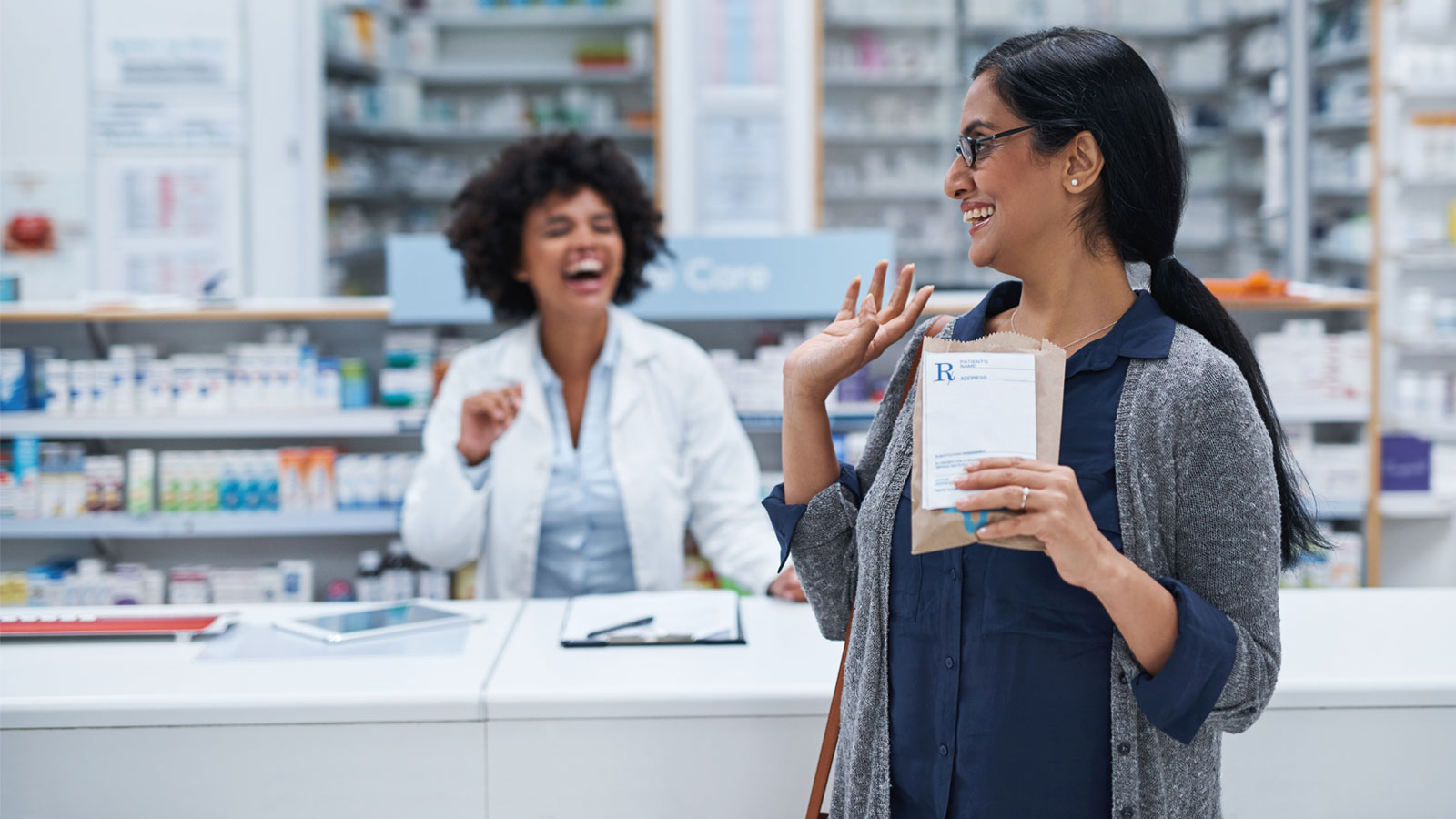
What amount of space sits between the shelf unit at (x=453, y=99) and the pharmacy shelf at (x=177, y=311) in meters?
3.93

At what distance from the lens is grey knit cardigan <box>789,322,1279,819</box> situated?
115 cm

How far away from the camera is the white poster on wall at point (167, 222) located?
6293 millimetres

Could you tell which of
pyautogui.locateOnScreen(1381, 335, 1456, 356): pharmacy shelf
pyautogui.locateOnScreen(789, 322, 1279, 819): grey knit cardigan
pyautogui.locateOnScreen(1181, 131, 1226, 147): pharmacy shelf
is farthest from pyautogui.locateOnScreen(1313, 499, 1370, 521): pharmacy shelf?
pyautogui.locateOnScreen(1181, 131, 1226, 147): pharmacy shelf

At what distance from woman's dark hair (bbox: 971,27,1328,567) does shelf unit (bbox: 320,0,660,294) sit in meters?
6.97

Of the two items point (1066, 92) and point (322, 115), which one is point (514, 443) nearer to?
point (1066, 92)

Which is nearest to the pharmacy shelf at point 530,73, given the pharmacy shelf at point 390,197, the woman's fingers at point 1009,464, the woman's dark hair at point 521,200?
the pharmacy shelf at point 390,197

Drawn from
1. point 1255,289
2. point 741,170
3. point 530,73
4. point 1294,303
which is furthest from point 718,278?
point 530,73

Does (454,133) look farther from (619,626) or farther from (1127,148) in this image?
(1127,148)

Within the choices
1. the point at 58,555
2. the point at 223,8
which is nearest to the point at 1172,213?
the point at 58,555

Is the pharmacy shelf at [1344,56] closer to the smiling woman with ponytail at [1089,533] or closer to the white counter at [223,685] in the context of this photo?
the smiling woman with ponytail at [1089,533]

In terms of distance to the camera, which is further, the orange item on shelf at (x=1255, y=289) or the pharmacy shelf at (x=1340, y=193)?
the pharmacy shelf at (x=1340, y=193)

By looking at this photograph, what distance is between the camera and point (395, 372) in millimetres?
3773

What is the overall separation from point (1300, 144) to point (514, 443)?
694 centimetres

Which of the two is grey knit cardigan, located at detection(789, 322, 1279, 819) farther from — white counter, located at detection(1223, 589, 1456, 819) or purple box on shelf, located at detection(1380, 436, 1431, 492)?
purple box on shelf, located at detection(1380, 436, 1431, 492)
